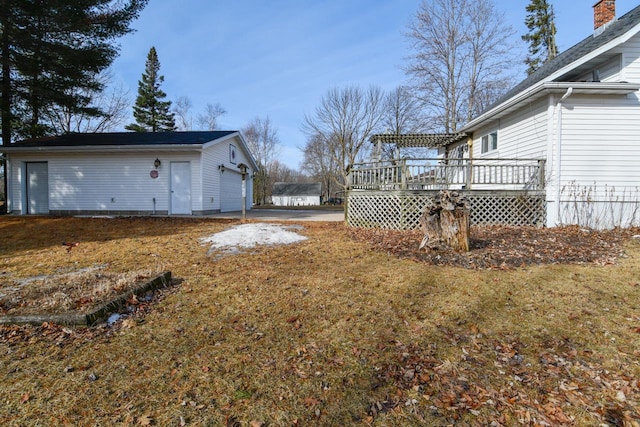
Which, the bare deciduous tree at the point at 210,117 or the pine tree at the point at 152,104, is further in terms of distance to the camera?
the bare deciduous tree at the point at 210,117

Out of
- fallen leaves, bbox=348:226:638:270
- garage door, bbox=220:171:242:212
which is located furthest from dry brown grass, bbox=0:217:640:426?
garage door, bbox=220:171:242:212

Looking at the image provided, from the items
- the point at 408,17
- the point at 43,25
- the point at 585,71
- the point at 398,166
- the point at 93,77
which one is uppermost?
the point at 408,17

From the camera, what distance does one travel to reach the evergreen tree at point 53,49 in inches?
483

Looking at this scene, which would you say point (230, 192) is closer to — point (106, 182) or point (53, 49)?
point (106, 182)

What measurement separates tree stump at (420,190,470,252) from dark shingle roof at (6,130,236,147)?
10798mm

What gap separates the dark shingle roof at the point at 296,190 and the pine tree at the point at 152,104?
25.9 meters

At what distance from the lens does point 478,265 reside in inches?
198

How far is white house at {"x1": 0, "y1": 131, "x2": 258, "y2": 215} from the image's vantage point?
531 inches

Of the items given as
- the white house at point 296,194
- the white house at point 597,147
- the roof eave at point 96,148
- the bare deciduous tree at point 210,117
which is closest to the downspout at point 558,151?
the white house at point 597,147

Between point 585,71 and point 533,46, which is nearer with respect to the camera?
point 585,71

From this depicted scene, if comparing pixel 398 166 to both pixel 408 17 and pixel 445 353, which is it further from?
pixel 408 17

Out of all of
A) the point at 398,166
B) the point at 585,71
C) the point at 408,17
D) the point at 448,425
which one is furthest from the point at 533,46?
the point at 448,425

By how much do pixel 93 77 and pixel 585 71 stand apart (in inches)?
772

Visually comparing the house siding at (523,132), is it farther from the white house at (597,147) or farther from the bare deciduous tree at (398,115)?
the bare deciduous tree at (398,115)
